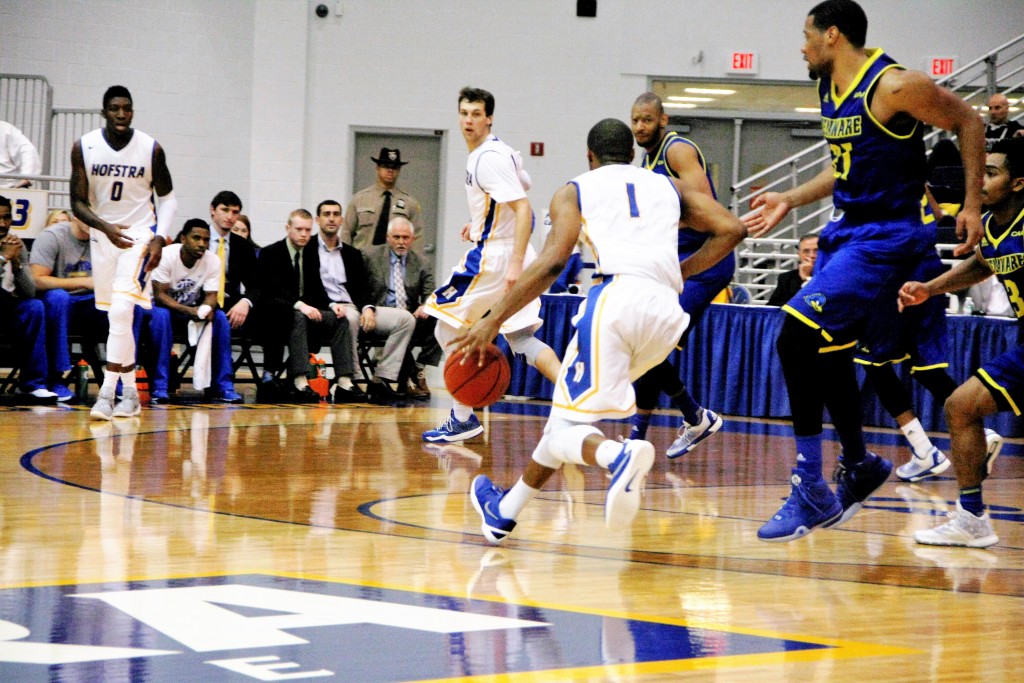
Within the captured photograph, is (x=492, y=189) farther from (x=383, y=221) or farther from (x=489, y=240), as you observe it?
(x=383, y=221)

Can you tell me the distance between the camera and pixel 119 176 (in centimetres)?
739

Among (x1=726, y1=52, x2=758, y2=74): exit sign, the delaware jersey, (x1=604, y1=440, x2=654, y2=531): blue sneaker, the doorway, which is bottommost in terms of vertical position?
(x1=604, y1=440, x2=654, y2=531): blue sneaker

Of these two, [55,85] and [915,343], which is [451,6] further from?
[915,343]

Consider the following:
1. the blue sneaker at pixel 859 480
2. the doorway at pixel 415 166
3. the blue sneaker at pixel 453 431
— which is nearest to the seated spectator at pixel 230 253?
the blue sneaker at pixel 453 431

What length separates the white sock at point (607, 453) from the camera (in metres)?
3.71

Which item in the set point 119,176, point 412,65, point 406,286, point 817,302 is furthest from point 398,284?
point 817,302

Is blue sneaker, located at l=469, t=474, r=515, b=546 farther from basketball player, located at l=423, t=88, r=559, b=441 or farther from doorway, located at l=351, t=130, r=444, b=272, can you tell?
doorway, located at l=351, t=130, r=444, b=272

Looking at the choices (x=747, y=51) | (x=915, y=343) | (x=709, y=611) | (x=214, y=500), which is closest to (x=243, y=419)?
(x=214, y=500)

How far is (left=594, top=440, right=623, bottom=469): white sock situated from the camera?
3709 millimetres

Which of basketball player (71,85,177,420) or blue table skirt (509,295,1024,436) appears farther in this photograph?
blue table skirt (509,295,1024,436)

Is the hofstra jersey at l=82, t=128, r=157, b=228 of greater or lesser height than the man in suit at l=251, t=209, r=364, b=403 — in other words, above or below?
above

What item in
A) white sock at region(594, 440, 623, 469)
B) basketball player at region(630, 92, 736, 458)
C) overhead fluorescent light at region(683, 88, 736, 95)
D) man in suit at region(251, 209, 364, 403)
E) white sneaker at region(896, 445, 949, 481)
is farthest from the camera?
overhead fluorescent light at region(683, 88, 736, 95)

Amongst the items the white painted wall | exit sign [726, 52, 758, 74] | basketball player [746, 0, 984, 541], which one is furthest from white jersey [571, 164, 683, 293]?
exit sign [726, 52, 758, 74]

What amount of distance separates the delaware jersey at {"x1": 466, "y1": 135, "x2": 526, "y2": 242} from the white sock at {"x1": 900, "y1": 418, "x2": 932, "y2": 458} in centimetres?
214
